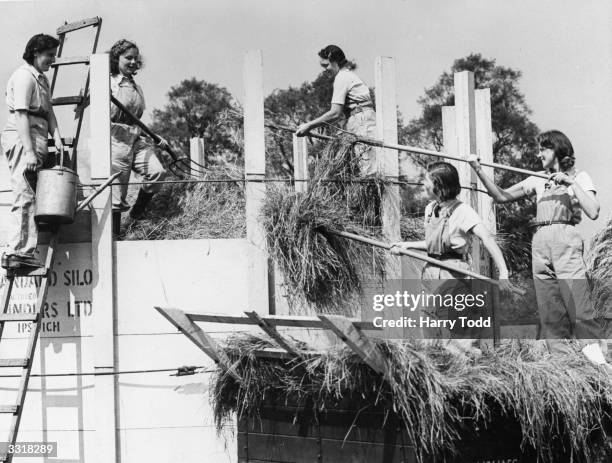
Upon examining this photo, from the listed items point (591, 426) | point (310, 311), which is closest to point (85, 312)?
point (310, 311)

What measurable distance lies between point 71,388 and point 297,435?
181cm

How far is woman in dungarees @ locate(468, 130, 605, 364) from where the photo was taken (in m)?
6.27

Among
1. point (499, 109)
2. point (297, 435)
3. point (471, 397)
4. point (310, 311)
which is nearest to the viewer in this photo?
point (471, 397)

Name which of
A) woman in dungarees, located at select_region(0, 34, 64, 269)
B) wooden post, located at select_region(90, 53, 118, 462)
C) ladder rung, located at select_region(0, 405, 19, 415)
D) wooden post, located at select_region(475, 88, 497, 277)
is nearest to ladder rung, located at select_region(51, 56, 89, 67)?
woman in dungarees, located at select_region(0, 34, 64, 269)

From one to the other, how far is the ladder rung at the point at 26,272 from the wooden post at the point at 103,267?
1.13 feet

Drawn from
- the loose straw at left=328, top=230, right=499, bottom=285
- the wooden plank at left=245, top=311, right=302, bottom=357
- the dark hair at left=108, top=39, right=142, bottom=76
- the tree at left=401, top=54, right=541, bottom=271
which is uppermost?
the tree at left=401, top=54, right=541, bottom=271

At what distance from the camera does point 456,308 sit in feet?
19.9

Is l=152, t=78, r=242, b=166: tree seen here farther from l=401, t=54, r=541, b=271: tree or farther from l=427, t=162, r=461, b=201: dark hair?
l=427, t=162, r=461, b=201: dark hair

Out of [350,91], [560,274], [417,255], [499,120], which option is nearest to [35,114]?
[350,91]

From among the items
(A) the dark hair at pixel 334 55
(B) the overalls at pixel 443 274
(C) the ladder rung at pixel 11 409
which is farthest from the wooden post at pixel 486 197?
(C) the ladder rung at pixel 11 409

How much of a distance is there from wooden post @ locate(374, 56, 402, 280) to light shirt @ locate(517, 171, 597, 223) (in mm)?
904

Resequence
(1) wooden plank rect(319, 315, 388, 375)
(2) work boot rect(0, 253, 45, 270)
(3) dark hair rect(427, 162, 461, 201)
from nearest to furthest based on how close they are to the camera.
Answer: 1. (1) wooden plank rect(319, 315, 388, 375)
2. (3) dark hair rect(427, 162, 461, 201)
3. (2) work boot rect(0, 253, 45, 270)

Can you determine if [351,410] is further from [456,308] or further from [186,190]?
[186,190]

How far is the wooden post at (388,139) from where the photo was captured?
6.90m
